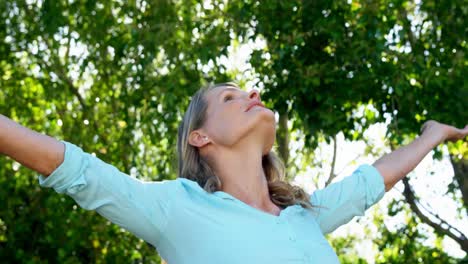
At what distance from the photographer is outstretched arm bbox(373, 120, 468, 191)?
3.34m

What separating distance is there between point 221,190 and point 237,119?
0.77ft

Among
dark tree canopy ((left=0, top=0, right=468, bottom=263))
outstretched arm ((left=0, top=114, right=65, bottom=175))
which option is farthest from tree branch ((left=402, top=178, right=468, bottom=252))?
outstretched arm ((left=0, top=114, right=65, bottom=175))

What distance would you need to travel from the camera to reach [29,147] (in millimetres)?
2439

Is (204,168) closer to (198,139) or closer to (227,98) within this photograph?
(198,139)

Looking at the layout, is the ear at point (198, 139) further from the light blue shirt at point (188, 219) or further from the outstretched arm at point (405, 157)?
the outstretched arm at point (405, 157)

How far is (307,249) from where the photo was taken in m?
2.83

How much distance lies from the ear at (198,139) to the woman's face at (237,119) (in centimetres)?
2

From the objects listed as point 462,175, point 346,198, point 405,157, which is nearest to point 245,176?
point 346,198

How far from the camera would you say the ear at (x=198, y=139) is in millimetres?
3148

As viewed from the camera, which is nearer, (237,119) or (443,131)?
(237,119)

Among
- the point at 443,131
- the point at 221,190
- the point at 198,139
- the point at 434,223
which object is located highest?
the point at 443,131

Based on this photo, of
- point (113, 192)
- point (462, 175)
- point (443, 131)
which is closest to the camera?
point (113, 192)

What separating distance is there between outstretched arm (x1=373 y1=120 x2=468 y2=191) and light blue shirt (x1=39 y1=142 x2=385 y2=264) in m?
0.45

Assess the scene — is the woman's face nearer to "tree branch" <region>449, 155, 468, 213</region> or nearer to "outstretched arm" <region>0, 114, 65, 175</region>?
"outstretched arm" <region>0, 114, 65, 175</region>
